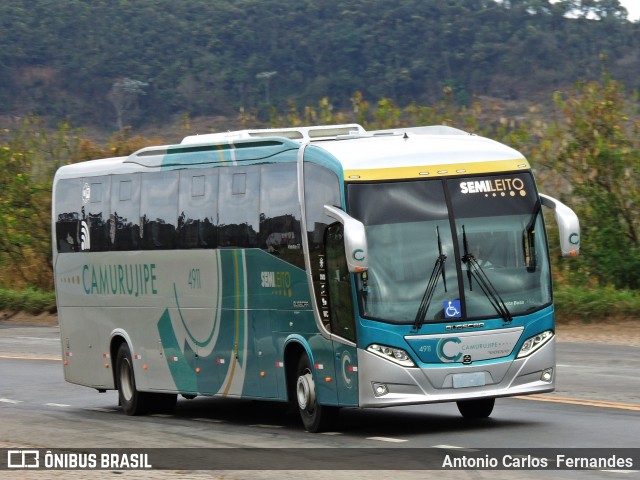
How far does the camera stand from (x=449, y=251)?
14836 millimetres

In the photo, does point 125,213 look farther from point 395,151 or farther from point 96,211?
point 395,151

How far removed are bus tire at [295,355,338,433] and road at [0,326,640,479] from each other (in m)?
0.14

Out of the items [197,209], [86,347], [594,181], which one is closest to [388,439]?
[197,209]

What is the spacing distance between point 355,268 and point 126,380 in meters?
7.32

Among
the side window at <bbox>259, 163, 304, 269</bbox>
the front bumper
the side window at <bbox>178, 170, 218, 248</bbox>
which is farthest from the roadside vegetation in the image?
the front bumper

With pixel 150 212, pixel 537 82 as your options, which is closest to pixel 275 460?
pixel 150 212

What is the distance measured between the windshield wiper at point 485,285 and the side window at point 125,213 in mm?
5997

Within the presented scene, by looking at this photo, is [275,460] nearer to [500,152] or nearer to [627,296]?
[500,152]

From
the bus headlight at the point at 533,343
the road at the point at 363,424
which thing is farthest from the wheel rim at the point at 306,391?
the bus headlight at the point at 533,343

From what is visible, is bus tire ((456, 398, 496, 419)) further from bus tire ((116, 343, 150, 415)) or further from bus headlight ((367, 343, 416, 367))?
bus tire ((116, 343, 150, 415))

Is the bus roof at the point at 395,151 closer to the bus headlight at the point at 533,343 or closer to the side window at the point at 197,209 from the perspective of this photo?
the side window at the point at 197,209

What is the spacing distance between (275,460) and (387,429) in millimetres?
2719

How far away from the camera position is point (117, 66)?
4540 inches

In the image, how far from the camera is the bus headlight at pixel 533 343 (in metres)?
15.0
